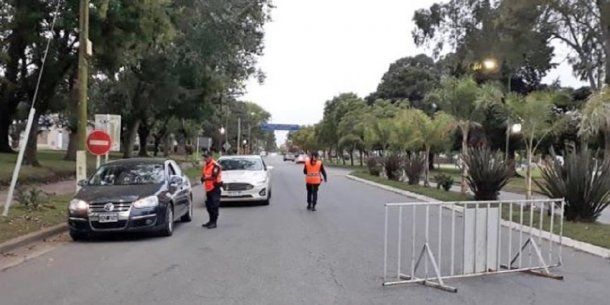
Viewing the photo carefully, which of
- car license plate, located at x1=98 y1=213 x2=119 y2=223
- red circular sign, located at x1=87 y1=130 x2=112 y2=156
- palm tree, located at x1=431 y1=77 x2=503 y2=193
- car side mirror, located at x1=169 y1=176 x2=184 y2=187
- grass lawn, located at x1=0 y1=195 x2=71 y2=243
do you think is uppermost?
palm tree, located at x1=431 y1=77 x2=503 y2=193

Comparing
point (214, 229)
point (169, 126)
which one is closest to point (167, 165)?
point (214, 229)

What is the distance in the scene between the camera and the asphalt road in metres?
7.46

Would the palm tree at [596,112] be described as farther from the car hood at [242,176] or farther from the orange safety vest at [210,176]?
the orange safety vest at [210,176]

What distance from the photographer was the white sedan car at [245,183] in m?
19.4

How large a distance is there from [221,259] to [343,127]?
63085 mm

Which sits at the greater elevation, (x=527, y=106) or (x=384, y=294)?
(x=527, y=106)

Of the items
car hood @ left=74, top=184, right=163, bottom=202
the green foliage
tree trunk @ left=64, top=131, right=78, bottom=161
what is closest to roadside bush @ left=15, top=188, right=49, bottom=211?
car hood @ left=74, top=184, right=163, bottom=202

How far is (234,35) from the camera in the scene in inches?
1296

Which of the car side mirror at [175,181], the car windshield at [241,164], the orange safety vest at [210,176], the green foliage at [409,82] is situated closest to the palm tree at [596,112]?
the car windshield at [241,164]

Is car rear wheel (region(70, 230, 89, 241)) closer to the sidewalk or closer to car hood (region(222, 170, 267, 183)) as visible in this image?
car hood (region(222, 170, 267, 183))

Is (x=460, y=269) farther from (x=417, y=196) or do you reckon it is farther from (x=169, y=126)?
(x=169, y=126)

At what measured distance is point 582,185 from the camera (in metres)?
15.7

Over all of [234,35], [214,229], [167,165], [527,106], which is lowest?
[214,229]

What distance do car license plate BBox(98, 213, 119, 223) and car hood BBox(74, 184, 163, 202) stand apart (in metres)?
0.26
